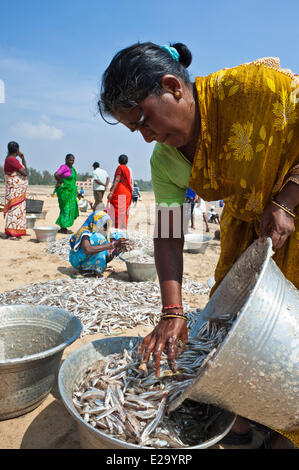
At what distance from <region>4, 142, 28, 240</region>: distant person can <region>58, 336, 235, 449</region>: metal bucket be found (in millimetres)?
7342

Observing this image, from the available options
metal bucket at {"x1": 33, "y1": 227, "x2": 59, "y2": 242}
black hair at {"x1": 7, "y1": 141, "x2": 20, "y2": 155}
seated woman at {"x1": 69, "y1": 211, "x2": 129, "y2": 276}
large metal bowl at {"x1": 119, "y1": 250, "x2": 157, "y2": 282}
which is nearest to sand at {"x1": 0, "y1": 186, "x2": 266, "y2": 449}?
metal bucket at {"x1": 33, "y1": 227, "x2": 59, "y2": 242}

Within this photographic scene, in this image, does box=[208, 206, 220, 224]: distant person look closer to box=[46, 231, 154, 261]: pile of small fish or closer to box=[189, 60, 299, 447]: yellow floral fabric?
box=[46, 231, 154, 261]: pile of small fish

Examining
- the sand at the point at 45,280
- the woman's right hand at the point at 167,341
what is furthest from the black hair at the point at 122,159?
the woman's right hand at the point at 167,341

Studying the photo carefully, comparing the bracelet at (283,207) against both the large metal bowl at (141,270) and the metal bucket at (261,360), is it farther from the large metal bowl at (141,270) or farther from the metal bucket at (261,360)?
the large metal bowl at (141,270)

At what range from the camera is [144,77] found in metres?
1.42

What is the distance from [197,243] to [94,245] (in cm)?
339

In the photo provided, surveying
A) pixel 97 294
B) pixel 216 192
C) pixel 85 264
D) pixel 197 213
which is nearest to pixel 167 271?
pixel 216 192

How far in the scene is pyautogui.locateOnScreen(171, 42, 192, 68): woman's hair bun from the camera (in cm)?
162

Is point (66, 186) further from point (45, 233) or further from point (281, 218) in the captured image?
point (281, 218)

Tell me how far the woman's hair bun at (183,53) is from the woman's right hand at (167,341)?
1.42m

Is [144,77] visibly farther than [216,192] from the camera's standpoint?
No

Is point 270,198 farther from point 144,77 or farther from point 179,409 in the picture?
point 179,409

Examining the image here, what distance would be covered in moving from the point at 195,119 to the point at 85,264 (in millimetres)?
4180

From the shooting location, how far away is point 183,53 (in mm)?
1629
